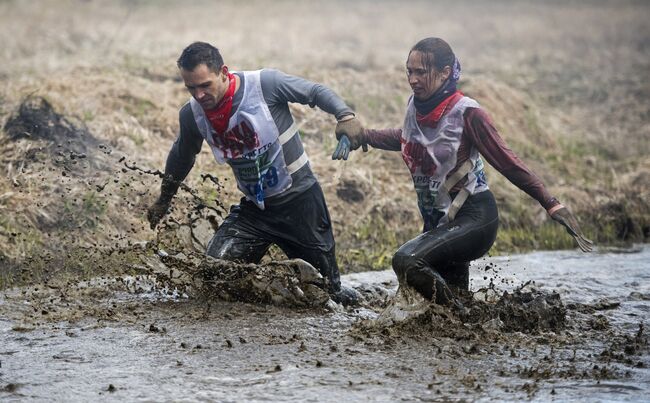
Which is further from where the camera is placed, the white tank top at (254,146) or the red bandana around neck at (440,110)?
the white tank top at (254,146)

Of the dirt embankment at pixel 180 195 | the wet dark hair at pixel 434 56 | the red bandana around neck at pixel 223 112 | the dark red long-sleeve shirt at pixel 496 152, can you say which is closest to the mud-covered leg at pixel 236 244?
the dirt embankment at pixel 180 195

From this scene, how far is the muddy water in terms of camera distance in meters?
5.15

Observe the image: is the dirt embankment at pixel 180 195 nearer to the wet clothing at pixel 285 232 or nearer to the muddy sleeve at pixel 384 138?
the wet clothing at pixel 285 232

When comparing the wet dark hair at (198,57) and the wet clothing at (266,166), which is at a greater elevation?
the wet dark hair at (198,57)

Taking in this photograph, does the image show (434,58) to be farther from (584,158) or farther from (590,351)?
(584,158)

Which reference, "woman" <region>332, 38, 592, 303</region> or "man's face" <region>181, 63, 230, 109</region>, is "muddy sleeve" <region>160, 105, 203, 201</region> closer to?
"man's face" <region>181, 63, 230, 109</region>

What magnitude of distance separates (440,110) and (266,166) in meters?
1.26

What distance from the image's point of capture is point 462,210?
6336mm

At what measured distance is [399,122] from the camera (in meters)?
13.1

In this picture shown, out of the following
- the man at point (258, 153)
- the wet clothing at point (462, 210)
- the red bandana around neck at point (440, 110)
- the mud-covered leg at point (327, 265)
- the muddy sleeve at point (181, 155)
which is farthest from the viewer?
the mud-covered leg at point (327, 265)

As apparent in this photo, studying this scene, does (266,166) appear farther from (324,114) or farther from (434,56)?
(324,114)

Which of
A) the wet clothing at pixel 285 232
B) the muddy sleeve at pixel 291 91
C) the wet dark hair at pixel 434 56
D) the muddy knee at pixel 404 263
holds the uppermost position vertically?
the wet dark hair at pixel 434 56

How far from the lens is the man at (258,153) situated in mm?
6520

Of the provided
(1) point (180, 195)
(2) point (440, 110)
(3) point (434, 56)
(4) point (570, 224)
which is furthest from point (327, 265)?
(1) point (180, 195)
